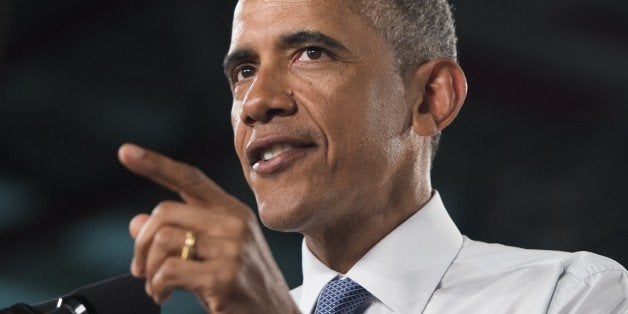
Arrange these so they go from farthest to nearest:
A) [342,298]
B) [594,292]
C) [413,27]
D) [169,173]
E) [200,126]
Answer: [200,126]
[413,27]
[342,298]
[594,292]
[169,173]

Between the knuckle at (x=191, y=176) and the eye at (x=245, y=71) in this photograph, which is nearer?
the knuckle at (x=191, y=176)

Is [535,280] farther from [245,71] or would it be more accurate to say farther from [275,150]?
[245,71]

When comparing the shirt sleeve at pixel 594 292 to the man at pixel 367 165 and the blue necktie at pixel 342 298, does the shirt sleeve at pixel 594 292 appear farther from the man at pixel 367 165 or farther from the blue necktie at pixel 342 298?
the blue necktie at pixel 342 298

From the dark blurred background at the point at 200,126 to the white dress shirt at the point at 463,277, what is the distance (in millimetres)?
644

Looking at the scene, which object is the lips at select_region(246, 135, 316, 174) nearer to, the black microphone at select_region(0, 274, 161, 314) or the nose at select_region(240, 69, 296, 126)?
the nose at select_region(240, 69, 296, 126)

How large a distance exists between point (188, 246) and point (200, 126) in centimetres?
147

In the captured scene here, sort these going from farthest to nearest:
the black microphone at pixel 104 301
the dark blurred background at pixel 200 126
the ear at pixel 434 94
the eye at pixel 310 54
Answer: the dark blurred background at pixel 200 126
the ear at pixel 434 94
the eye at pixel 310 54
the black microphone at pixel 104 301

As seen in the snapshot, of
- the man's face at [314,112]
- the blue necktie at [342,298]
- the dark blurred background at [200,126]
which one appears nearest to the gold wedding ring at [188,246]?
the man's face at [314,112]

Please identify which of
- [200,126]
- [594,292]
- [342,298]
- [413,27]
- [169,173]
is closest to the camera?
[169,173]

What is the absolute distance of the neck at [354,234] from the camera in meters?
1.50

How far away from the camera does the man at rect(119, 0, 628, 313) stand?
1.38 meters

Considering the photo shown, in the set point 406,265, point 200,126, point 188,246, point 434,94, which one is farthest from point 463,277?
point 200,126

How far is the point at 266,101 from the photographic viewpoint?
1373 millimetres

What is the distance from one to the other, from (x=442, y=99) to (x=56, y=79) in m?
1.19
